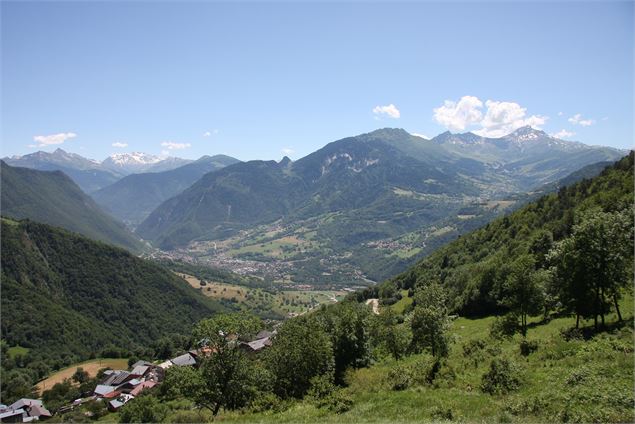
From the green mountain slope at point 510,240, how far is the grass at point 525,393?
2914 centimetres

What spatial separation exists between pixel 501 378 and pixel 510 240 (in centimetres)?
7971

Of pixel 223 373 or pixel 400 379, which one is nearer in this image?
pixel 400 379

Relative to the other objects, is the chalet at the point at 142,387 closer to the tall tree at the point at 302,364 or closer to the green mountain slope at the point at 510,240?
the tall tree at the point at 302,364

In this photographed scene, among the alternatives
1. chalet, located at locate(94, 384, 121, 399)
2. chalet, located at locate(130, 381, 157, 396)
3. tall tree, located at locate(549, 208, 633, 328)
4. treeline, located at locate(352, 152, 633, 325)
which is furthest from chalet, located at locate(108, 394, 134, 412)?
tall tree, located at locate(549, 208, 633, 328)

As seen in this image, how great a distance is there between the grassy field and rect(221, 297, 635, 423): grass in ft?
401

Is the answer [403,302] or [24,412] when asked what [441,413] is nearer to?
[403,302]

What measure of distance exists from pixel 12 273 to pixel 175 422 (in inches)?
8807

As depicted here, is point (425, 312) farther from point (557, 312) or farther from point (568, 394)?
point (557, 312)

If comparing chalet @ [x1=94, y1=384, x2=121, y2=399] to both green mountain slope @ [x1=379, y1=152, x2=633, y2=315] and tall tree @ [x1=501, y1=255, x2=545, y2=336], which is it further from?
tall tree @ [x1=501, y1=255, x2=545, y2=336]

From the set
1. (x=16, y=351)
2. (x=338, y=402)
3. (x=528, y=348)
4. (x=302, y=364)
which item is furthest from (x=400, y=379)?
(x=16, y=351)

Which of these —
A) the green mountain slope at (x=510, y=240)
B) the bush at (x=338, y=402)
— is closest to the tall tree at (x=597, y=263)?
the bush at (x=338, y=402)

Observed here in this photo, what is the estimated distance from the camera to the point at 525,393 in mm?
20703

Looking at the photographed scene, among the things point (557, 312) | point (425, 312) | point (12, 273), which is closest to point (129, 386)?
point (425, 312)

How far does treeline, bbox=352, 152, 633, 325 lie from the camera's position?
28125 millimetres
